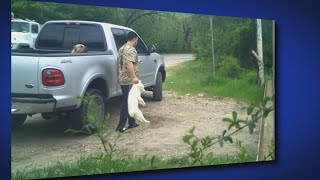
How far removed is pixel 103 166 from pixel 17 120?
69 cm

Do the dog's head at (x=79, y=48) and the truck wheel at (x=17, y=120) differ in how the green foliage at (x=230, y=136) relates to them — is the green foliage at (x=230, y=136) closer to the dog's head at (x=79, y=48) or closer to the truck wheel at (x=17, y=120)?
the dog's head at (x=79, y=48)

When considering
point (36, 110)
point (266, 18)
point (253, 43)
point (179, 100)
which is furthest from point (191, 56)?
point (36, 110)

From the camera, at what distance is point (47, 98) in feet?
8.16

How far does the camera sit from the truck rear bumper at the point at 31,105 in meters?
2.38

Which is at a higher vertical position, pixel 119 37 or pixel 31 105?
pixel 119 37

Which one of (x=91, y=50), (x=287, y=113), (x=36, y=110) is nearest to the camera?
(x=36, y=110)

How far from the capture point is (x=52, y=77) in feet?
8.16

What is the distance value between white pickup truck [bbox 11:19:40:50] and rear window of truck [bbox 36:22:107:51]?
48mm

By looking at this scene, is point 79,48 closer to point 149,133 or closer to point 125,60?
point 125,60

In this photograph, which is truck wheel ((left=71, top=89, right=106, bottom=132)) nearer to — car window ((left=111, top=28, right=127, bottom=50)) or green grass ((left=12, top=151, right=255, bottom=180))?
green grass ((left=12, top=151, right=255, bottom=180))

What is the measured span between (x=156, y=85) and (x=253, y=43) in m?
0.99

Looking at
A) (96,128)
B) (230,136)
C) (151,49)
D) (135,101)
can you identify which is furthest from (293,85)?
(96,128)

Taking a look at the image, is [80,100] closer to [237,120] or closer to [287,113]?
[237,120]

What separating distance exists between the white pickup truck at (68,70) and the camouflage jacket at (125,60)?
1.5 inches
